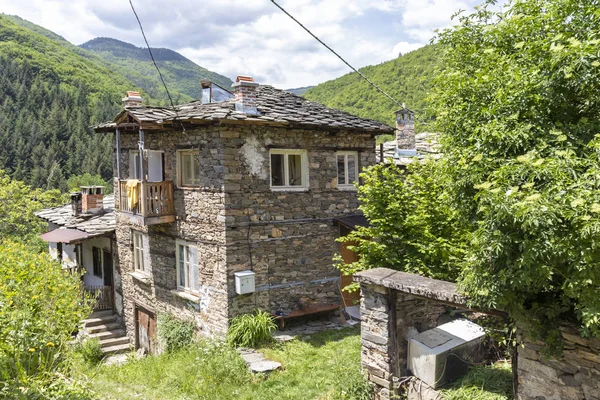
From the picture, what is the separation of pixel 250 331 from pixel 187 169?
4504 mm

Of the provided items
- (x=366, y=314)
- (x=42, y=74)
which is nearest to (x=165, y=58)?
(x=42, y=74)

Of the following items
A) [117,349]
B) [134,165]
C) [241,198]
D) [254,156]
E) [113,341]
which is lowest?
[117,349]

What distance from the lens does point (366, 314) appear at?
664 cm

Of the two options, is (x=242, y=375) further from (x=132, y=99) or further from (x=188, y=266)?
(x=132, y=99)

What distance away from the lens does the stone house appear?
34.4ft

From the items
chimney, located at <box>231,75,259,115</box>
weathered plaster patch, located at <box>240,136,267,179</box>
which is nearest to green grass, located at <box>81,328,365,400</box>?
weathered plaster patch, located at <box>240,136,267,179</box>

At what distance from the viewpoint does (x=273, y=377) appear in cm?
839

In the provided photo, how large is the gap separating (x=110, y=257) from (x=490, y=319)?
558 inches

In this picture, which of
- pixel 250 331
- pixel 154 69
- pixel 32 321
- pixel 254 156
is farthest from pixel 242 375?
pixel 154 69

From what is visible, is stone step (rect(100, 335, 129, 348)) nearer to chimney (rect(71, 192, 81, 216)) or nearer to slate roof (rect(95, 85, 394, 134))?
chimney (rect(71, 192, 81, 216))

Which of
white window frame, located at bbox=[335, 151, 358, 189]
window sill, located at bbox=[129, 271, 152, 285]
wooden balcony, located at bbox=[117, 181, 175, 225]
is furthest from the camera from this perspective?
window sill, located at bbox=[129, 271, 152, 285]

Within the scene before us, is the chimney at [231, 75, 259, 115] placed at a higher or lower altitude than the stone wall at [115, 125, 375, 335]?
higher

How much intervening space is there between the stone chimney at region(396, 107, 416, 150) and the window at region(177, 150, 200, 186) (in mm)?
7431

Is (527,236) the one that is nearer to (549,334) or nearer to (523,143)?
(523,143)
